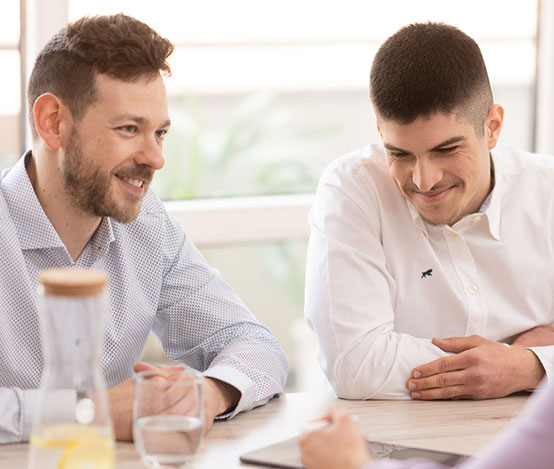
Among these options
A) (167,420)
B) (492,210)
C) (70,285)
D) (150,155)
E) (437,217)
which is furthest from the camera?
(492,210)

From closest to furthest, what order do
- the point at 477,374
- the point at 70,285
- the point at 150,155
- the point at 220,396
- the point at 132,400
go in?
the point at 70,285
the point at 132,400
the point at 220,396
the point at 477,374
the point at 150,155

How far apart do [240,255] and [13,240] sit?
1834mm

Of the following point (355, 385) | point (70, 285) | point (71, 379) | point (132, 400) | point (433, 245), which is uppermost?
point (70, 285)

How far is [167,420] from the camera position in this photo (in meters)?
1.25

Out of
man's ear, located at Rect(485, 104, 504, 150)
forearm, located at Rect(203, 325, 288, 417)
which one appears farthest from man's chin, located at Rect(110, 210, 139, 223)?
man's ear, located at Rect(485, 104, 504, 150)

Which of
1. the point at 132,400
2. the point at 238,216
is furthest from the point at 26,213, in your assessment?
the point at 238,216

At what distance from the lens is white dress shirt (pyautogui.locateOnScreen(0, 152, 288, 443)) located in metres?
1.81

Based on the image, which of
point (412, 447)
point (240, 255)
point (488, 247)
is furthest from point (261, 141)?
point (412, 447)

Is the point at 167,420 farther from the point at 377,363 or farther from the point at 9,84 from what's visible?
the point at 9,84

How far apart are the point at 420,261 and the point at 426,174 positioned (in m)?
0.26

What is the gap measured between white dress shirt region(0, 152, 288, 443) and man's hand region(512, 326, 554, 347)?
1.88 ft

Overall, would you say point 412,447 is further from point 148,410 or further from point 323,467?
point 148,410

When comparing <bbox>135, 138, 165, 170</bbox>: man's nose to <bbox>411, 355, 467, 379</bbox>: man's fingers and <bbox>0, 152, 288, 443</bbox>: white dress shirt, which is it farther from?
<bbox>411, 355, 467, 379</bbox>: man's fingers

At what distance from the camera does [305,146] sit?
143 inches
